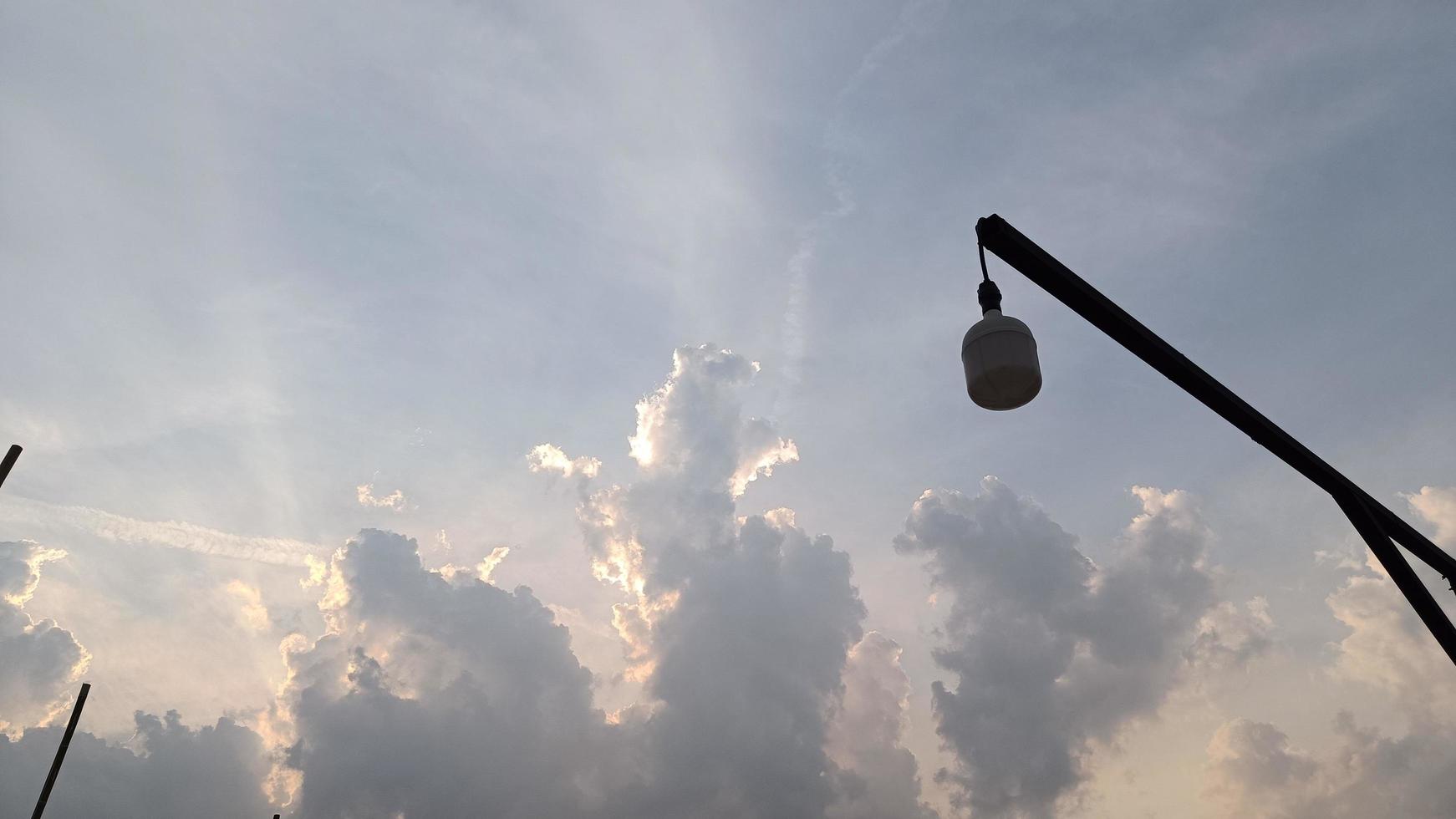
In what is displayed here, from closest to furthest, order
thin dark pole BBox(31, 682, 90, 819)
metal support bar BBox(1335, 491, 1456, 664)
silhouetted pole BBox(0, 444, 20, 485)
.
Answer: metal support bar BBox(1335, 491, 1456, 664), silhouetted pole BBox(0, 444, 20, 485), thin dark pole BBox(31, 682, 90, 819)

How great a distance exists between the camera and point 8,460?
13.9 m

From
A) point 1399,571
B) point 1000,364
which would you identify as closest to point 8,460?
point 1000,364

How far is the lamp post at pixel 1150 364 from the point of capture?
189 inches

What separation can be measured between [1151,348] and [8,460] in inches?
692

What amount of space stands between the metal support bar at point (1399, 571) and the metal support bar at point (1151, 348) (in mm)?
109

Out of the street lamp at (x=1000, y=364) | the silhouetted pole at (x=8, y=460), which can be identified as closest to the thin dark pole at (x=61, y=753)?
the silhouetted pole at (x=8, y=460)

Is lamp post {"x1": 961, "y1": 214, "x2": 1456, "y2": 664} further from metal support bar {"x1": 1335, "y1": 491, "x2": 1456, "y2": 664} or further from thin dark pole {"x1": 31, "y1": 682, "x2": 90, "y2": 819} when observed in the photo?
thin dark pole {"x1": 31, "y1": 682, "x2": 90, "y2": 819}

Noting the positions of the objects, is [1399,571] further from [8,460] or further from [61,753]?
[61,753]

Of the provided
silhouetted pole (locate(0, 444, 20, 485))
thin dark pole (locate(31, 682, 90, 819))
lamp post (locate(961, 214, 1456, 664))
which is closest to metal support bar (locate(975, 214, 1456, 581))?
lamp post (locate(961, 214, 1456, 664))

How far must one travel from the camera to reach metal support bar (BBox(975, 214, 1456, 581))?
5.77 m

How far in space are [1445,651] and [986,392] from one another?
21.7 feet

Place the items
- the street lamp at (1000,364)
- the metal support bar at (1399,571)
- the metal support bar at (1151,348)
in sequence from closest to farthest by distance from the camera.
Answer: the street lamp at (1000,364), the metal support bar at (1151,348), the metal support bar at (1399,571)

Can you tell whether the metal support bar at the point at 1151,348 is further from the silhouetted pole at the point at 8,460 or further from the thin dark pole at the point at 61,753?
the thin dark pole at the point at 61,753

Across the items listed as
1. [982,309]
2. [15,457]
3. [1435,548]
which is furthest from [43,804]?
[1435,548]
